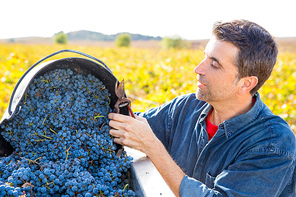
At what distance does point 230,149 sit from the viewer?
1.57 meters

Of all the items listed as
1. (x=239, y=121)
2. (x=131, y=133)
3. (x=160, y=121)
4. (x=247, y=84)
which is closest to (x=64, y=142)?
(x=131, y=133)

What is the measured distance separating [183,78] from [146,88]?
3.16 feet

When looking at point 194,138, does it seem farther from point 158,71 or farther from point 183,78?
point 158,71

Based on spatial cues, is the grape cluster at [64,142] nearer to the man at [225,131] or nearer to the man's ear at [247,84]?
the man at [225,131]

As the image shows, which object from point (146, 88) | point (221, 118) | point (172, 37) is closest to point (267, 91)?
point (146, 88)

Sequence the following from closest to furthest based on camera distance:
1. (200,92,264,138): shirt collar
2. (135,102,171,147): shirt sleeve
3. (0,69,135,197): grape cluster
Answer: (0,69,135,197): grape cluster
(200,92,264,138): shirt collar
(135,102,171,147): shirt sleeve

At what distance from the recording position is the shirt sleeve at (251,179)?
1308 mm

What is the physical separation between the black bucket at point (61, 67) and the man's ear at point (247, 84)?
81 cm

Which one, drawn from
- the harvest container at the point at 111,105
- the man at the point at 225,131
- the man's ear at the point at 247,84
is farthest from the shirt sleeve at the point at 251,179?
the man's ear at the point at 247,84

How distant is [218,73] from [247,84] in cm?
24

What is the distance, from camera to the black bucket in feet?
3.95

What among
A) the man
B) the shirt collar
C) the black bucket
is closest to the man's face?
the man

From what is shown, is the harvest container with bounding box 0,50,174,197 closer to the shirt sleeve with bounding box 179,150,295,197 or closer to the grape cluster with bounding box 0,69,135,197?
the grape cluster with bounding box 0,69,135,197

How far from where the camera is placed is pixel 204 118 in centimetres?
185
